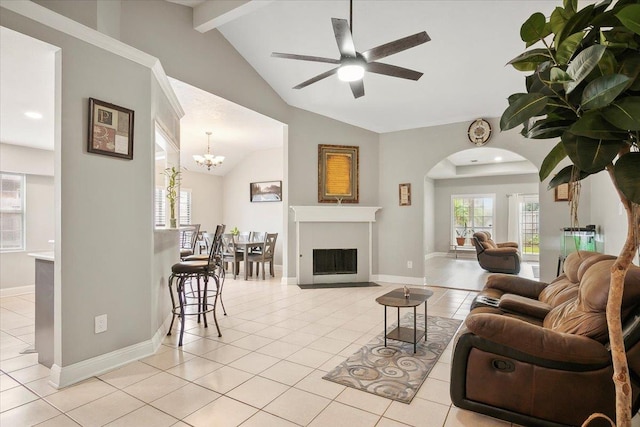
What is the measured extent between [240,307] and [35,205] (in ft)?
13.9

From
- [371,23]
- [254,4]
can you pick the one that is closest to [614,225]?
[371,23]

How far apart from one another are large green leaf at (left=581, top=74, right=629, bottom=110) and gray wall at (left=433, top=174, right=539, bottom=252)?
33.2ft

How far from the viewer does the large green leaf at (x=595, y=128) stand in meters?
0.96

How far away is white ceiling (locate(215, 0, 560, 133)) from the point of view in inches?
137

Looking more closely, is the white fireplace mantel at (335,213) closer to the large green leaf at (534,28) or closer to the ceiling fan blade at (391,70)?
the ceiling fan blade at (391,70)

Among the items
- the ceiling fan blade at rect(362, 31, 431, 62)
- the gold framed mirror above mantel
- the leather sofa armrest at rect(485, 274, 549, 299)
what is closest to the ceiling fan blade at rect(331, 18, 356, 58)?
the ceiling fan blade at rect(362, 31, 431, 62)

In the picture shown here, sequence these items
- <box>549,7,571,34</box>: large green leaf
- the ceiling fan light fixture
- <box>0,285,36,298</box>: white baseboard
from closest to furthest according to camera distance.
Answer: <box>549,7,571,34</box>: large green leaf < the ceiling fan light fixture < <box>0,285,36,298</box>: white baseboard

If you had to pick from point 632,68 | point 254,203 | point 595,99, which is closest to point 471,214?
point 254,203

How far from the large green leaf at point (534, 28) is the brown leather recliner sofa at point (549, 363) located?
4.57ft

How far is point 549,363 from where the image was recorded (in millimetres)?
1801

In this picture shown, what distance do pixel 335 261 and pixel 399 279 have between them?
1.27 m

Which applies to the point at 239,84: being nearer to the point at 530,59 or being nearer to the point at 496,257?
the point at 530,59

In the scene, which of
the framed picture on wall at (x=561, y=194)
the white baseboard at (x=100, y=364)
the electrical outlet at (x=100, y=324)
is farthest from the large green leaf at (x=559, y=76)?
the framed picture on wall at (x=561, y=194)

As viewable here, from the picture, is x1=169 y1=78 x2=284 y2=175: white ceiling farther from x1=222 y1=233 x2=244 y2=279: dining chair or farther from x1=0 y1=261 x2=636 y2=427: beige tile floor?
x1=0 y1=261 x2=636 y2=427: beige tile floor
